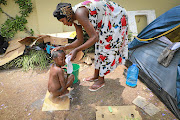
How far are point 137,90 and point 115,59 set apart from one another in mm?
845

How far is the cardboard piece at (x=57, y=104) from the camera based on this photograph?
6.68 ft

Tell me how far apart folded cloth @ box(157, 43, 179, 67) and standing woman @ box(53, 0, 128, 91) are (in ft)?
2.26

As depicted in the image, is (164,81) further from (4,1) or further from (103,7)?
(4,1)

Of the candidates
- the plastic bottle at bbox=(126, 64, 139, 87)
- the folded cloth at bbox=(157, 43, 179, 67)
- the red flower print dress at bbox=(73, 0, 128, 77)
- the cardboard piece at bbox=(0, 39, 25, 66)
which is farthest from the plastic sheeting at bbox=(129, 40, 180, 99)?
the cardboard piece at bbox=(0, 39, 25, 66)

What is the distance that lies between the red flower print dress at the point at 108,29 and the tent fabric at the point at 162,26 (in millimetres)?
713

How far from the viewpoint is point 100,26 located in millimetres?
1916

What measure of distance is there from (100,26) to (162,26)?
134 cm

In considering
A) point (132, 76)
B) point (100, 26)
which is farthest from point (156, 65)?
point (100, 26)

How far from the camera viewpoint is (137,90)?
250 centimetres

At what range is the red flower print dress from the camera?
1727 mm

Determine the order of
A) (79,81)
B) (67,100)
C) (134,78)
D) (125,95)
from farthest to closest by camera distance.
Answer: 1. (79,81)
2. (134,78)
3. (125,95)
4. (67,100)

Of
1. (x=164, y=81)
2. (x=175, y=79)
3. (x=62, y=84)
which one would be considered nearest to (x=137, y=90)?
(x=164, y=81)

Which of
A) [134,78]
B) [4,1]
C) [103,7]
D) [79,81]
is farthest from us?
[4,1]

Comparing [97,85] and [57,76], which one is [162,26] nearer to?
[97,85]
